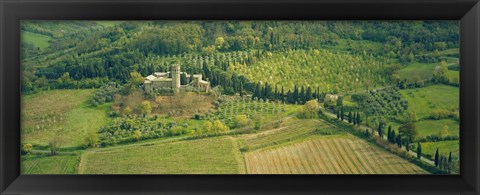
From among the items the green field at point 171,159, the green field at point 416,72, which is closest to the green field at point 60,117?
the green field at point 171,159

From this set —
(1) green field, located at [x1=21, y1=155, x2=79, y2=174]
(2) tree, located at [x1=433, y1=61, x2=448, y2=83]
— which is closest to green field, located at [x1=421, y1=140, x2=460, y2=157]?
(2) tree, located at [x1=433, y1=61, x2=448, y2=83]

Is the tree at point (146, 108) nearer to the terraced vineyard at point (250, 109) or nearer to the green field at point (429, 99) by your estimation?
the terraced vineyard at point (250, 109)

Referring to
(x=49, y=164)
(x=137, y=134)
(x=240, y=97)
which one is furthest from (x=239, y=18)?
(x=49, y=164)

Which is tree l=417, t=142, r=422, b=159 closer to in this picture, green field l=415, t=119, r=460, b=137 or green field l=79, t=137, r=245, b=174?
green field l=415, t=119, r=460, b=137

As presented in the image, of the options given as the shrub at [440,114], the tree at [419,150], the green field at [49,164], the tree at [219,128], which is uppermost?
the shrub at [440,114]

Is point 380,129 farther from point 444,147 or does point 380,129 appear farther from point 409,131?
point 444,147
